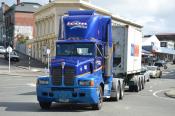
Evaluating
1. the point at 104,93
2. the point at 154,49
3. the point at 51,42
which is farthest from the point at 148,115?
the point at 154,49

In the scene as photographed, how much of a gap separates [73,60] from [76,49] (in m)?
0.99

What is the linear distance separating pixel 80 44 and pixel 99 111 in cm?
276

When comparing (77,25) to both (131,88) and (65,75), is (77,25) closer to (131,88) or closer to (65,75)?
(65,75)

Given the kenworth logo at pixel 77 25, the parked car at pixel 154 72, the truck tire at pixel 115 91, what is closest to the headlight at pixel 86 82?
the kenworth logo at pixel 77 25

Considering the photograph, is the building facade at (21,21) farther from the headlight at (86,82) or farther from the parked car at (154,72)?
the headlight at (86,82)

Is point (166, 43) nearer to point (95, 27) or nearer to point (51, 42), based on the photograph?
point (51, 42)

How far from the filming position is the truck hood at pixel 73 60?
1812cm

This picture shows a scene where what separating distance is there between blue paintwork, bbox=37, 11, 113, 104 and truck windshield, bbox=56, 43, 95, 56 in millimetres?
149

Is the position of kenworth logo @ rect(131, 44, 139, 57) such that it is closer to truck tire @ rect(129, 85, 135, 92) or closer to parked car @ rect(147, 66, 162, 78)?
truck tire @ rect(129, 85, 135, 92)

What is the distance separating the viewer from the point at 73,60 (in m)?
18.3

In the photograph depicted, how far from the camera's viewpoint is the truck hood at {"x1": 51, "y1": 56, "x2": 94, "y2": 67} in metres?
18.1

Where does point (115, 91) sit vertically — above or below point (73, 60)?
below

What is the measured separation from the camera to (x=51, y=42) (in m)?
75.7

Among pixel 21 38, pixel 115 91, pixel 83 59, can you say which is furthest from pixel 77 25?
pixel 21 38
